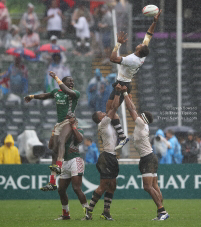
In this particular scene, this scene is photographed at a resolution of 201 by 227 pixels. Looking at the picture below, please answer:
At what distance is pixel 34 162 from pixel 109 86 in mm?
3316

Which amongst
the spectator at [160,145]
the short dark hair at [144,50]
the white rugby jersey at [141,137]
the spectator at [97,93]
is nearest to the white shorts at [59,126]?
the white rugby jersey at [141,137]

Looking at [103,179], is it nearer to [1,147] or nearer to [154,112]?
[1,147]

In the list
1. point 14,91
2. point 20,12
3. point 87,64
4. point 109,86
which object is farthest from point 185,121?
point 20,12

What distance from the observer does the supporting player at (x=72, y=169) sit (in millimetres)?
11305

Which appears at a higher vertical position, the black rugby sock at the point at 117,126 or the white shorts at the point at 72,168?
the black rugby sock at the point at 117,126

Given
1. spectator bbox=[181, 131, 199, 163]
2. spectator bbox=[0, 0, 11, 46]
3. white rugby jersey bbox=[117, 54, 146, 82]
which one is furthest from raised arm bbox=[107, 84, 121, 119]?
spectator bbox=[0, 0, 11, 46]

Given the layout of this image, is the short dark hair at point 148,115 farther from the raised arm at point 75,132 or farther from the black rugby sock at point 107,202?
the black rugby sock at point 107,202

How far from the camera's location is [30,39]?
66.9 feet

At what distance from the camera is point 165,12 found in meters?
20.3

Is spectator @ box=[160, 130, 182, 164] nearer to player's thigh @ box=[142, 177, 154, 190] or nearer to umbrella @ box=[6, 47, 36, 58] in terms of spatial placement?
umbrella @ box=[6, 47, 36, 58]

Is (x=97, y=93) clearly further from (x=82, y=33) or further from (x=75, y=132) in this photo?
(x=75, y=132)

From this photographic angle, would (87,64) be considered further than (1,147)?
Yes

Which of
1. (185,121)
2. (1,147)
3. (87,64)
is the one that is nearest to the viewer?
(1,147)

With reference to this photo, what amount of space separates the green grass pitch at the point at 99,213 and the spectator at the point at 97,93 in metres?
3.20
